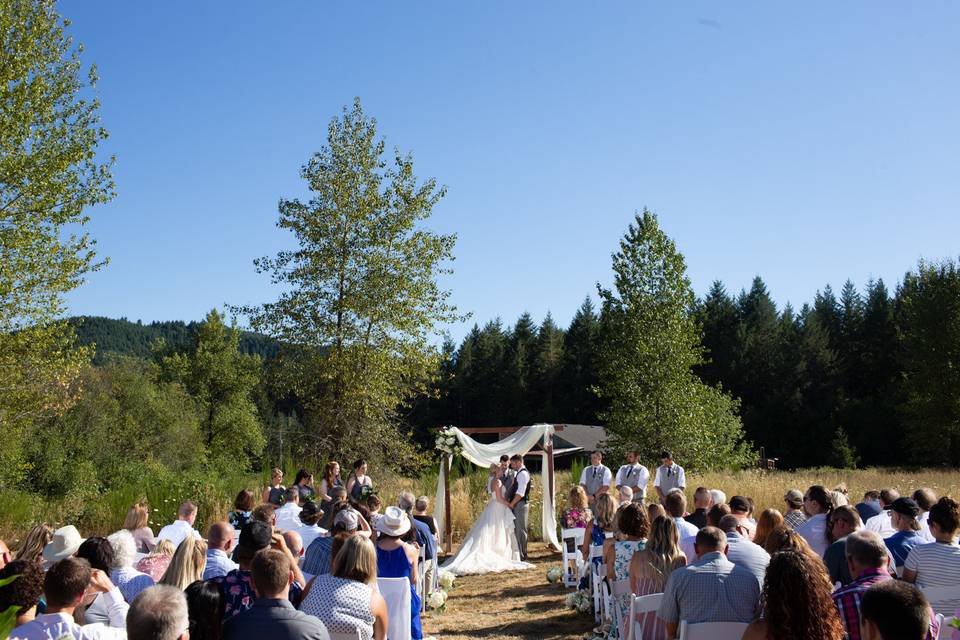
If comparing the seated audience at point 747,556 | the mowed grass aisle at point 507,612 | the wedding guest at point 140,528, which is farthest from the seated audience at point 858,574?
the wedding guest at point 140,528

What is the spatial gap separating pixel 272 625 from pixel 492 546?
9543mm

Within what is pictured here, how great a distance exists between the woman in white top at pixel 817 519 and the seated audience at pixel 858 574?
2511 millimetres

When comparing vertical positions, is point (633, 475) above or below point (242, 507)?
below

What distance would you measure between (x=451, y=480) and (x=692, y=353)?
953 centimetres

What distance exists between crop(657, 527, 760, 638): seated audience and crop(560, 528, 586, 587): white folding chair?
5.09 m

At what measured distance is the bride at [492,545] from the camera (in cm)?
1210

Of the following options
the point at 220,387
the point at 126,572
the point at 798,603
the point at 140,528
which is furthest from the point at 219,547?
the point at 220,387

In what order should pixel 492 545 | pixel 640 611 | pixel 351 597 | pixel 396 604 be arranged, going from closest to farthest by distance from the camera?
1. pixel 351 597
2. pixel 640 611
3. pixel 396 604
4. pixel 492 545

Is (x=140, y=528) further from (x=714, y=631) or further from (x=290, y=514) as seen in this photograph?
(x=714, y=631)

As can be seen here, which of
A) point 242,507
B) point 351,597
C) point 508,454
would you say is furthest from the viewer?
point 508,454

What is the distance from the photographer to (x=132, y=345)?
11288 centimetres

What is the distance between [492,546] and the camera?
41.2ft

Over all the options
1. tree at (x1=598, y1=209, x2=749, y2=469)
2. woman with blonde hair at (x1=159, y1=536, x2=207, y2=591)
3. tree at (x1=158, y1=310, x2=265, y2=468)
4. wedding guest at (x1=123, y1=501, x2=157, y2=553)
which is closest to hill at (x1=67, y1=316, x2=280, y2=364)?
tree at (x1=158, y1=310, x2=265, y2=468)

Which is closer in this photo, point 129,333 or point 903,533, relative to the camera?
point 903,533
